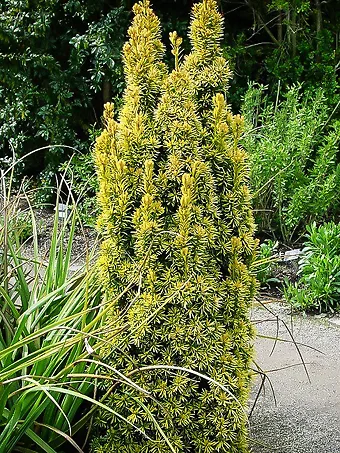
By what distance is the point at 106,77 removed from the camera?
6.59m

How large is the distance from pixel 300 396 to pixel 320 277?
136cm

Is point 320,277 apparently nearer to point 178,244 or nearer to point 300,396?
point 300,396

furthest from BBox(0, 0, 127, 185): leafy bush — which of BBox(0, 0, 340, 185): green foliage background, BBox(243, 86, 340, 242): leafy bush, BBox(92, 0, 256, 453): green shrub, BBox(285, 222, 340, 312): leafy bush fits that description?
BBox(92, 0, 256, 453): green shrub

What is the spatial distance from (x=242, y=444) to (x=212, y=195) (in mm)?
769

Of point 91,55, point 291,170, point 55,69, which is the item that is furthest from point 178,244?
point 91,55

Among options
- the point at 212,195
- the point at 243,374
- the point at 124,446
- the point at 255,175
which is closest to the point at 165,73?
the point at 212,195

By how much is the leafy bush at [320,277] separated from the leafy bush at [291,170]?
0.56 m

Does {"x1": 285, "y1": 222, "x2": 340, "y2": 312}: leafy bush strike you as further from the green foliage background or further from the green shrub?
the green shrub

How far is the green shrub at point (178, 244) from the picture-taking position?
2.03 metres

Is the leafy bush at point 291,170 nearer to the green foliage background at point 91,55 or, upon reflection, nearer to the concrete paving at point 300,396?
the green foliage background at point 91,55

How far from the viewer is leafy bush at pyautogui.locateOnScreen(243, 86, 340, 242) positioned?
17.0ft

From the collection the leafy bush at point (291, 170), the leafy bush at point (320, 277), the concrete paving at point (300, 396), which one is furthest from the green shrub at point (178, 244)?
the leafy bush at point (291, 170)

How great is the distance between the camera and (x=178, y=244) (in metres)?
2.02

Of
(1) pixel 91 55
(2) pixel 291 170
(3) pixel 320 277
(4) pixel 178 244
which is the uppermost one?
(1) pixel 91 55
